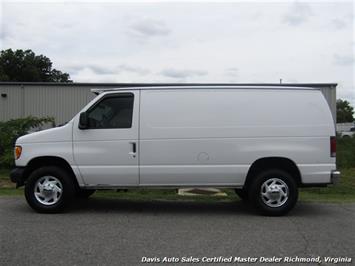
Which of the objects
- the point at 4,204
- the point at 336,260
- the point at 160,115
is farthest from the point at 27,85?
the point at 336,260

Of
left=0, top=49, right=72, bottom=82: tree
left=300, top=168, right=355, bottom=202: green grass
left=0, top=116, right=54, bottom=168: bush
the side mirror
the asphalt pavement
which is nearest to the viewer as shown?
the asphalt pavement

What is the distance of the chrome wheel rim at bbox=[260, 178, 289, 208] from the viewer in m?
7.98

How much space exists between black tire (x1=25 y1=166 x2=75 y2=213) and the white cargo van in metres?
0.02

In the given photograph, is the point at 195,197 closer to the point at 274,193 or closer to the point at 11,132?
the point at 274,193

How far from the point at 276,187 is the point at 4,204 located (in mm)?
5275

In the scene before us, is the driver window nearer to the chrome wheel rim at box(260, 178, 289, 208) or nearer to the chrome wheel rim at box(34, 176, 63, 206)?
the chrome wheel rim at box(34, 176, 63, 206)

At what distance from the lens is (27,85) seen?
27.1 metres

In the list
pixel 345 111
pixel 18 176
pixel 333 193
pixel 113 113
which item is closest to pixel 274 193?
pixel 113 113

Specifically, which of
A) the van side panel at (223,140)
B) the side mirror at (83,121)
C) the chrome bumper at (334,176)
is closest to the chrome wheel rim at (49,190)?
the side mirror at (83,121)

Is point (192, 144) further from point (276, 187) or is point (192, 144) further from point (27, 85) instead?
point (27, 85)

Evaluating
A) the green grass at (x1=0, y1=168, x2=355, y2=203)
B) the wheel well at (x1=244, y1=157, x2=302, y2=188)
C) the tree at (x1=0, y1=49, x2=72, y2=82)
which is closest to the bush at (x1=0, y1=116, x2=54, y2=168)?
the green grass at (x1=0, y1=168, x2=355, y2=203)

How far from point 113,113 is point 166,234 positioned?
2585 mm

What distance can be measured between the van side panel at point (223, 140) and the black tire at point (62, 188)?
1.30 m

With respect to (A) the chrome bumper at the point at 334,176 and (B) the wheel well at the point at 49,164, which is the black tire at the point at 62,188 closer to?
(B) the wheel well at the point at 49,164
